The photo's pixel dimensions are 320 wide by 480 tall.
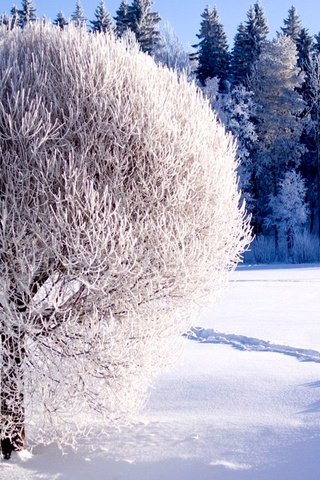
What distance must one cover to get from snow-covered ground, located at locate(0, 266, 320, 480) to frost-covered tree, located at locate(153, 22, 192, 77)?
27.2 meters

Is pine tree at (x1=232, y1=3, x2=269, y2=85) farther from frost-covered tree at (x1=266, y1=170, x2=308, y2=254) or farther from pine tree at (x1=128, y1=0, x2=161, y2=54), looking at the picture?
frost-covered tree at (x1=266, y1=170, x2=308, y2=254)

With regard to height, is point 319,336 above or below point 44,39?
below

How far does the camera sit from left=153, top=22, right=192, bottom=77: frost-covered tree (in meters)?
39.2

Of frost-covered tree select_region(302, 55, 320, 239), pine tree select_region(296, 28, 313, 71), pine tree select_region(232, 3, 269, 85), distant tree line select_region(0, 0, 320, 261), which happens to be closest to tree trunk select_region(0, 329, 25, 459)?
distant tree line select_region(0, 0, 320, 261)

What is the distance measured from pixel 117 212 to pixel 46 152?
0.77 metres

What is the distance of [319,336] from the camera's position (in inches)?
473

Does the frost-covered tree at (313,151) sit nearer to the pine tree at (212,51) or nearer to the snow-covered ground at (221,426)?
the pine tree at (212,51)

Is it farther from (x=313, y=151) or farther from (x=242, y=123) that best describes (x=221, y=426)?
(x=313, y=151)

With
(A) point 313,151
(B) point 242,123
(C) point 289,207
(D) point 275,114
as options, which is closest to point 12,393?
(C) point 289,207

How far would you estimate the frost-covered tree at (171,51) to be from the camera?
39219 mm

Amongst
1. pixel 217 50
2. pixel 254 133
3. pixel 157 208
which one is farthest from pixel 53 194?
pixel 217 50

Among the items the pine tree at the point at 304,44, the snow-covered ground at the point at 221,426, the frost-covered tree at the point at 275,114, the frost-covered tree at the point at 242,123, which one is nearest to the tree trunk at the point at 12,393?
the snow-covered ground at the point at 221,426

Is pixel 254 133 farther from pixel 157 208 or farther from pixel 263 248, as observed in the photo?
pixel 157 208

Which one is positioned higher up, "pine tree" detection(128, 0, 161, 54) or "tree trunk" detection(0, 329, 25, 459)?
"pine tree" detection(128, 0, 161, 54)
